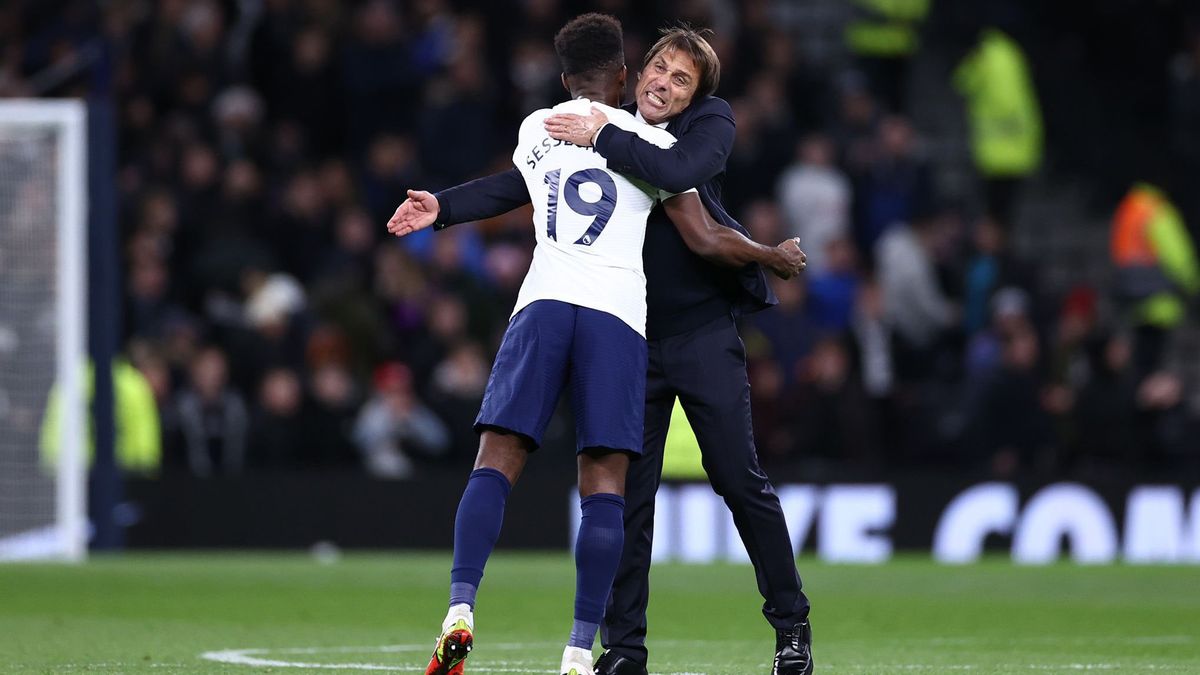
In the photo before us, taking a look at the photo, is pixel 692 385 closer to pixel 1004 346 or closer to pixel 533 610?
pixel 533 610

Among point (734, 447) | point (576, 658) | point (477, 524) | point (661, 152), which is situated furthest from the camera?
point (734, 447)

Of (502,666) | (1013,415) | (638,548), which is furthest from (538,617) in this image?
(1013,415)

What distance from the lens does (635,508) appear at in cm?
656

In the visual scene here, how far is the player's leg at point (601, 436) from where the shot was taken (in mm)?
5930

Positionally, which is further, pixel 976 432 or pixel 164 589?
pixel 976 432

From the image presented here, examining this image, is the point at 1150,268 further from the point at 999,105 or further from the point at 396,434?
the point at 396,434

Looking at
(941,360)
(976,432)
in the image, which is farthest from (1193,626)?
(941,360)

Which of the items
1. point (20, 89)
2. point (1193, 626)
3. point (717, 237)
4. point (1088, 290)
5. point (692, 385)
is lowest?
point (1193, 626)

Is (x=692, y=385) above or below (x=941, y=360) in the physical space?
below

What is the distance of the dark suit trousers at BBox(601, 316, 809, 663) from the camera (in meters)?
6.40

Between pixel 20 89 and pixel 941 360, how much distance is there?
761 cm

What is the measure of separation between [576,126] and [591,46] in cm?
26

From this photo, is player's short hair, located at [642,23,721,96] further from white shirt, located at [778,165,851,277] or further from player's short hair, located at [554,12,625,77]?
white shirt, located at [778,165,851,277]

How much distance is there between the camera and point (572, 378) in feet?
19.8
